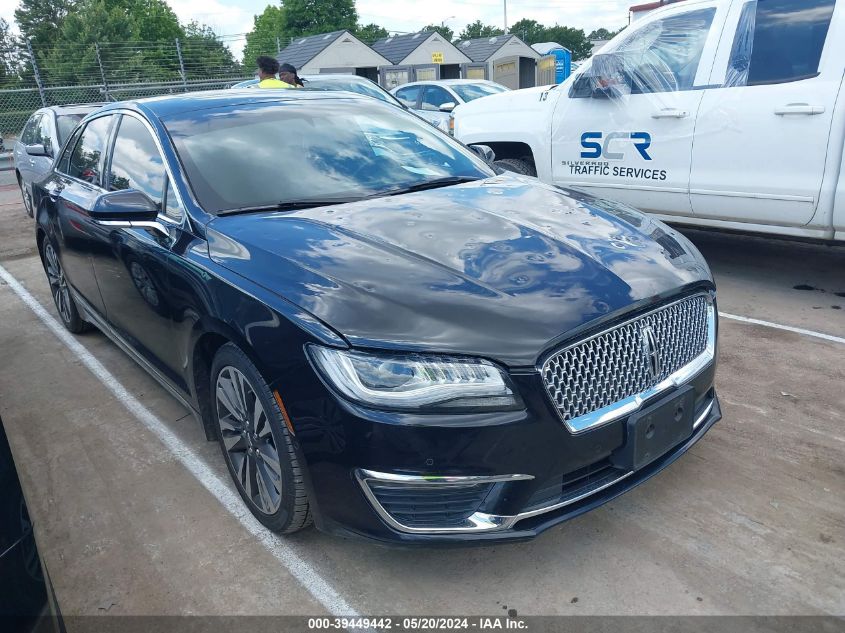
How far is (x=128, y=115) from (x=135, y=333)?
117 centimetres

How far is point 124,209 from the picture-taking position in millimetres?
2998

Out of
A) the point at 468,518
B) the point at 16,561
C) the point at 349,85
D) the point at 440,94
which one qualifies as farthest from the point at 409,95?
the point at 16,561

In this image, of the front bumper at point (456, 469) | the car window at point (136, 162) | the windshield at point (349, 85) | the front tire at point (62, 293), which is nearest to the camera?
the front bumper at point (456, 469)

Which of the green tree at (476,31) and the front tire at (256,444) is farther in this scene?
the green tree at (476,31)

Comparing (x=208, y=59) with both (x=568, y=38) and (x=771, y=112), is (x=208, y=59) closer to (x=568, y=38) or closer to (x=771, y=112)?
(x=771, y=112)

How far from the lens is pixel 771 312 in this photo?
4754mm

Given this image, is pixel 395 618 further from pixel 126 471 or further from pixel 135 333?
pixel 135 333

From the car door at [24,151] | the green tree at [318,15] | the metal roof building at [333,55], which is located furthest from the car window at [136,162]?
the green tree at [318,15]

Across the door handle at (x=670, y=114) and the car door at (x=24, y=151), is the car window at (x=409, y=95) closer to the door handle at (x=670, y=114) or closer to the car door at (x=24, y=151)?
the car door at (x=24, y=151)

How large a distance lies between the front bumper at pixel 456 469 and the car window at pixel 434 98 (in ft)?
33.5

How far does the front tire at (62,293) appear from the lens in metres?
4.91

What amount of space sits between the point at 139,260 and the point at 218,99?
3.22 feet

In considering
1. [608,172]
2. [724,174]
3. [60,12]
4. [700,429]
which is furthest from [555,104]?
[60,12]

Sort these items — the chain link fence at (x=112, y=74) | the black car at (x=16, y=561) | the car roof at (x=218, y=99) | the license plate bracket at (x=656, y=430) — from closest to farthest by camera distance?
the black car at (x=16, y=561), the license plate bracket at (x=656, y=430), the car roof at (x=218, y=99), the chain link fence at (x=112, y=74)
